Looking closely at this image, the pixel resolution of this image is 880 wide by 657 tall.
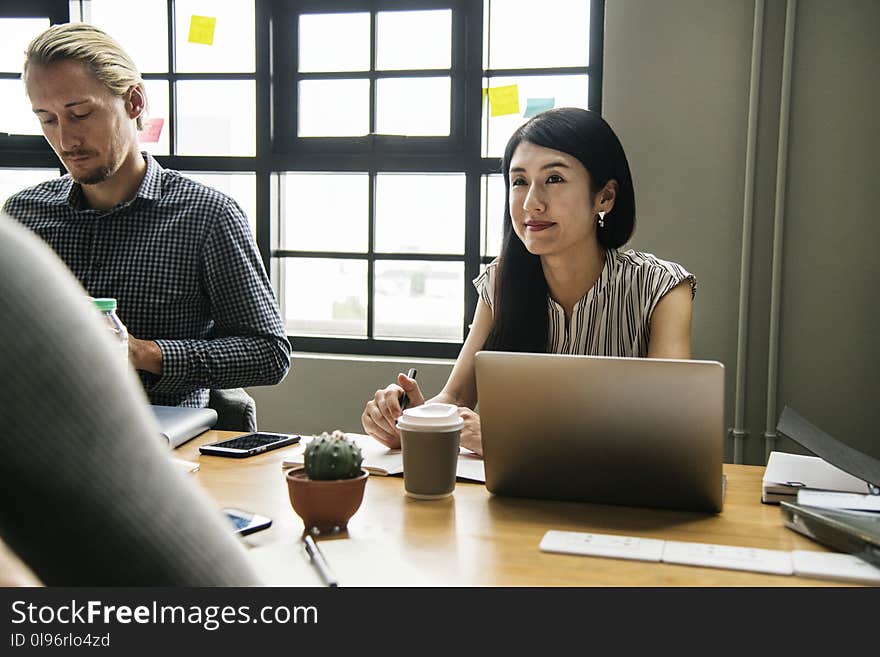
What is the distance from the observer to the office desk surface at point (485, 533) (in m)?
0.89

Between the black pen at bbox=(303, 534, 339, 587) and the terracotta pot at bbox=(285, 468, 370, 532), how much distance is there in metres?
0.05

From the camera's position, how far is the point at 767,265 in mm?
2613

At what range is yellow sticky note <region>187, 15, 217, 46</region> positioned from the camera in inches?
124

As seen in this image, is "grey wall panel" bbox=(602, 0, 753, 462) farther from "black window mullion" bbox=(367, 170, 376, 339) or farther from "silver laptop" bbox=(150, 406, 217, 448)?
"silver laptop" bbox=(150, 406, 217, 448)

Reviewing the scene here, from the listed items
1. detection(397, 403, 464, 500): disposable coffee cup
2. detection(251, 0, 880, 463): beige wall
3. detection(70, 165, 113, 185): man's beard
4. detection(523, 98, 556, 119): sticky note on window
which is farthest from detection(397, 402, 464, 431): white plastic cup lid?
detection(523, 98, 556, 119): sticky note on window

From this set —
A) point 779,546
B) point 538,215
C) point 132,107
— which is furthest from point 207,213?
point 779,546

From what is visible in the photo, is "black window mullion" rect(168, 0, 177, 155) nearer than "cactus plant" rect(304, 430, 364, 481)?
No

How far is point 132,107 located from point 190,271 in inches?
16.5

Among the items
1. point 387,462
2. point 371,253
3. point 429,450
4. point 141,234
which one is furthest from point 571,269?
point 371,253

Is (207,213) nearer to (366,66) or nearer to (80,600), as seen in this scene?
(366,66)

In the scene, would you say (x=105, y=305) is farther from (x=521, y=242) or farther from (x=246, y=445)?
(x=521, y=242)

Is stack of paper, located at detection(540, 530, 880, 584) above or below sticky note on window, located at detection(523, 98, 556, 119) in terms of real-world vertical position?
below

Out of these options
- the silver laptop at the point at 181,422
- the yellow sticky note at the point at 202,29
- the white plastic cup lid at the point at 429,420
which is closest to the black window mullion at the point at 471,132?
the yellow sticky note at the point at 202,29

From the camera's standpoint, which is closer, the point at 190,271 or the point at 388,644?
the point at 388,644
